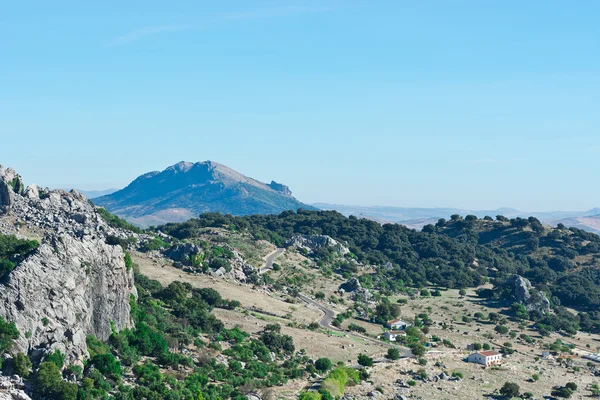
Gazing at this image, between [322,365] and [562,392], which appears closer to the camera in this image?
[322,365]

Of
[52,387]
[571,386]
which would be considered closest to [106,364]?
[52,387]

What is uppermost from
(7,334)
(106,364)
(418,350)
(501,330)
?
(7,334)

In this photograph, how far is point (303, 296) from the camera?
118062 mm

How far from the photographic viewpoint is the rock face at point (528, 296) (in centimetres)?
13250

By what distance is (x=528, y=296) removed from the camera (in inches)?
5320

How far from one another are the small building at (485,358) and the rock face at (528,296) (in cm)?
4029

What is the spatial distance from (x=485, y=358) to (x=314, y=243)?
66722mm

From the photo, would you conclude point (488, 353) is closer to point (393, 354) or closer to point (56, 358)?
point (393, 354)

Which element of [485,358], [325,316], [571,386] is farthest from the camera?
[325,316]

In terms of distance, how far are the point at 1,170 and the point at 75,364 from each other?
6549 centimetres

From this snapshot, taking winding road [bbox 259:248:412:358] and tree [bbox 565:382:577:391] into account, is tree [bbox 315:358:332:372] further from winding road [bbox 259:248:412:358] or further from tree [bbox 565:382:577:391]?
tree [bbox 565:382:577:391]

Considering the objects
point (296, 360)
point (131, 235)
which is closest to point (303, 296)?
point (131, 235)

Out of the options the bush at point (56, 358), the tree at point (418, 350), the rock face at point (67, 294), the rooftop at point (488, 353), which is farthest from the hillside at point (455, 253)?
the bush at point (56, 358)

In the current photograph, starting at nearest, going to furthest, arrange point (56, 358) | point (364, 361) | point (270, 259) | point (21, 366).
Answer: point (21, 366)
point (56, 358)
point (364, 361)
point (270, 259)
